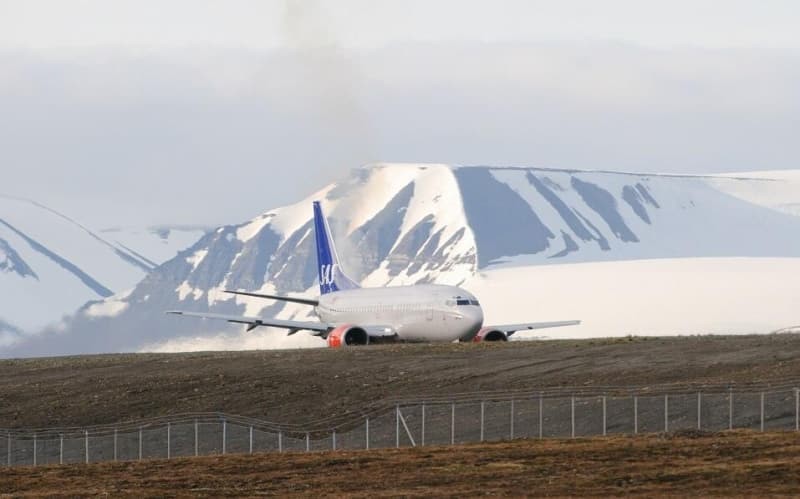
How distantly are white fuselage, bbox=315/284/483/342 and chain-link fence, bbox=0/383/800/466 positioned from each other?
34.1 metres

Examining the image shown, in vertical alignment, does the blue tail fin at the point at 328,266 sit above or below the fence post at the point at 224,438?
above

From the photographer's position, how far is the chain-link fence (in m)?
78.6

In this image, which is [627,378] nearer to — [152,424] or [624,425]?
[624,425]

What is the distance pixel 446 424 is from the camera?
85.0 m

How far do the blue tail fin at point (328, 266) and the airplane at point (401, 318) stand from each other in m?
12.7

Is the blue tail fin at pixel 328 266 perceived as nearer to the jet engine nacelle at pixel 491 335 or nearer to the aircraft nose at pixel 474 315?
the jet engine nacelle at pixel 491 335

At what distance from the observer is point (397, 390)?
98375 millimetres

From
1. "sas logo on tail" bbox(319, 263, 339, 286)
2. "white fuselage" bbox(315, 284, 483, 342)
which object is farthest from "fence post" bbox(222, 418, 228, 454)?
"sas logo on tail" bbox(319, 263, 339, 286)

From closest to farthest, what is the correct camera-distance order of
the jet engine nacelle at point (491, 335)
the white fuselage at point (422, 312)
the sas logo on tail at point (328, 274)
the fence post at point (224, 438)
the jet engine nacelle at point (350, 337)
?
the fence post at point (224, 438), the white fuselage at point (422, 312), the jet engine nacelle at point (350, 337), the jet engine nacelle at point (491, 335), the sas logo on tail at point (328, 274)

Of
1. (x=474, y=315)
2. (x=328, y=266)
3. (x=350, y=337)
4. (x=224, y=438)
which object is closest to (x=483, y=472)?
(x=224, y=438)

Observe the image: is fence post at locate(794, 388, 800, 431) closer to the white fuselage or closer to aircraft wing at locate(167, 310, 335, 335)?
the white fuselage

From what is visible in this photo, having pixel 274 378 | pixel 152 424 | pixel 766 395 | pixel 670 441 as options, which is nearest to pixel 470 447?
pixel 670 441

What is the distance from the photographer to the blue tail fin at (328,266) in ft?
527

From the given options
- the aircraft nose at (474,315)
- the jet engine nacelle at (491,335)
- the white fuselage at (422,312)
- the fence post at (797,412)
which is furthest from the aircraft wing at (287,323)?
the fence post at (797,412)
